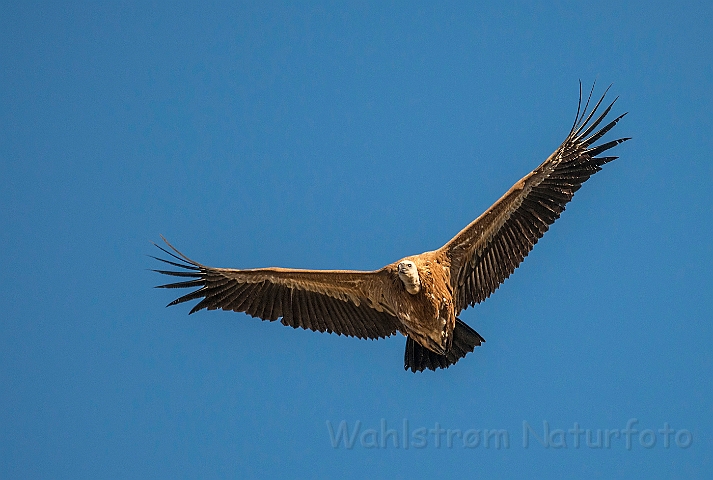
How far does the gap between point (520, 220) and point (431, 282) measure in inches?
53.1

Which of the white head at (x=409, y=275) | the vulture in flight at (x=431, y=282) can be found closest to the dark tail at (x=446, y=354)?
the vulture in flight at (x=431, y=282)

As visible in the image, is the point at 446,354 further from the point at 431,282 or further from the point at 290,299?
the point at 290,299

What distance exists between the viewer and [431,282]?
32.3 ft

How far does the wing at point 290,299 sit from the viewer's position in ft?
34.7

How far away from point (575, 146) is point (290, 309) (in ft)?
12.9

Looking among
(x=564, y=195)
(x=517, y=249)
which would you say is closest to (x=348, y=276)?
(x=517, y=249)

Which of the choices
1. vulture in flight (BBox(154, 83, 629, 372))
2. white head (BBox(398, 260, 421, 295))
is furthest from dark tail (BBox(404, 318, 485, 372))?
white head (BBox(398, 260, 421, 295))

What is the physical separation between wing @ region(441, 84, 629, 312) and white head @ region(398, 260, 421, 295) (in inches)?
30.0

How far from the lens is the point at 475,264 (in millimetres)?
10344

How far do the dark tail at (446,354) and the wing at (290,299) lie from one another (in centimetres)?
41

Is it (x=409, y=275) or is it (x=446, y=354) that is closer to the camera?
(x=409, y=275)

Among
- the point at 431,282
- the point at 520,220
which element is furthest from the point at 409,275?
the point at 520,220

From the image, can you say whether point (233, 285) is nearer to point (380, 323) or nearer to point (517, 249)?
point (380, 323)

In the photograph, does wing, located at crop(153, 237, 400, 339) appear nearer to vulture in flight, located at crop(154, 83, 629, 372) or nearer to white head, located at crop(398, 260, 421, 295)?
vulture in flight, located at crop(154, 83, 629, 372)
